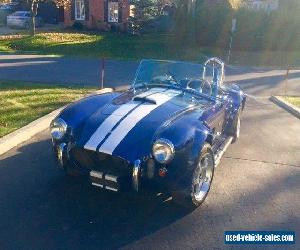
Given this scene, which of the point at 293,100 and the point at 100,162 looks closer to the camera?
the point at 100,162

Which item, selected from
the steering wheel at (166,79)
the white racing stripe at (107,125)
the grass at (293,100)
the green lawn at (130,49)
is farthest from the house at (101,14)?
the white racing stripe at (107,125)

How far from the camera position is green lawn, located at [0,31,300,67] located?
20000 mm

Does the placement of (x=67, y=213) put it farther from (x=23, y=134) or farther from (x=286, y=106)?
(x=286, y=106)

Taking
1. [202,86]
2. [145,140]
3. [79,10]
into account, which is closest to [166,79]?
[202,86]

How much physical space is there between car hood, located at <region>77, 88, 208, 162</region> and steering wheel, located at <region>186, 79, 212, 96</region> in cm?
45

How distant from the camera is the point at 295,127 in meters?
7.96

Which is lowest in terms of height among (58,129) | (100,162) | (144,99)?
(100,162)

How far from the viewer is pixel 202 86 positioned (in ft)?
17.6

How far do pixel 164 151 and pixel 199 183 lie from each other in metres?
0.83

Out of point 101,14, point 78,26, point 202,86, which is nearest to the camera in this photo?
point 202,86

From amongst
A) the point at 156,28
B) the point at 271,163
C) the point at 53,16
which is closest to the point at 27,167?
the point at 271,163

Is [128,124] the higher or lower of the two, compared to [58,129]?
higher

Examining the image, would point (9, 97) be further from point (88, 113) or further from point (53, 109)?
point (88, 113)

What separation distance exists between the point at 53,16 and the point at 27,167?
33.7 meters
